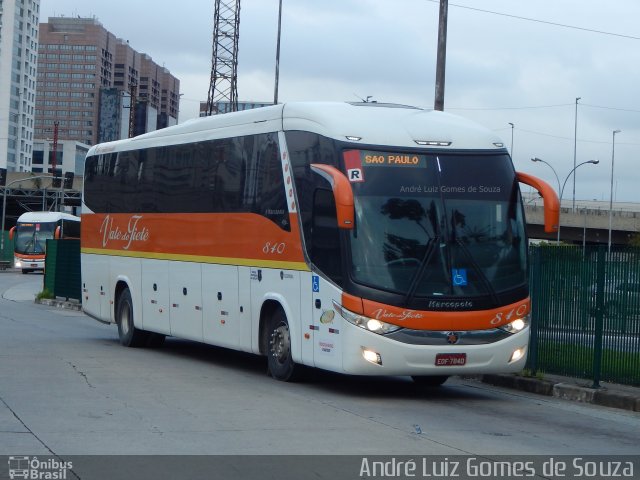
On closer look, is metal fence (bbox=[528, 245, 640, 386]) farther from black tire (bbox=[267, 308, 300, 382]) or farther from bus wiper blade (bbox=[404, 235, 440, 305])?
black tire (bbox=[267, 308, 300, 382])

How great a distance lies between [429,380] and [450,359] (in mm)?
2296

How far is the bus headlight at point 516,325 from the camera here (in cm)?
1334

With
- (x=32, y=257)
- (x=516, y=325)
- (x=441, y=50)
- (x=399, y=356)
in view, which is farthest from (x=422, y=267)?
(x=32, y=257)

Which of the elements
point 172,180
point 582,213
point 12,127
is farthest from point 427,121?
point 12,127

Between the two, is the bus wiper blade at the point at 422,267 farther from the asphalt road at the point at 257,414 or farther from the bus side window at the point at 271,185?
the bus side window at the point at 271,185

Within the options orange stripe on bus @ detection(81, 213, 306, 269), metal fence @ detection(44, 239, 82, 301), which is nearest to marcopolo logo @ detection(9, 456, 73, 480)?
orange stripe on bus @ detection(81, 213, 306, 269)

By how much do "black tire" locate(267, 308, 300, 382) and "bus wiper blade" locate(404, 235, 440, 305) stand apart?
2.20 meters

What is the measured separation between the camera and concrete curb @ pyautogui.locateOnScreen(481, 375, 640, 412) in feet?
44.0

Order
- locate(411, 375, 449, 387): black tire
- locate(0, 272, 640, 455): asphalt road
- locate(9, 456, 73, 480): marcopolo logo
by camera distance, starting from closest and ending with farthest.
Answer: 1. locate(9, 456, 73, 480): marcopolo logo
2. locate(0, 272, 640, 455): asphalt road
3. locate(411, 375, 449, 387): black tire

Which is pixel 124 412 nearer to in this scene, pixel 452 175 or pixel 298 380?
pixel 298 380

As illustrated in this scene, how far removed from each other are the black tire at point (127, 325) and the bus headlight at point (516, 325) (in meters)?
8.68

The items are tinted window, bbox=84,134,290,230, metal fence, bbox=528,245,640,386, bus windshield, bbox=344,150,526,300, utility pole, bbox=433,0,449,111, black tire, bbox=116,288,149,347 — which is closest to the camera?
bus windshield, bbox=344,150,526,300

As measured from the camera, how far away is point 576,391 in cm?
1416

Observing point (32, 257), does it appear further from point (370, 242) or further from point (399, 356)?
point (399, 356)
